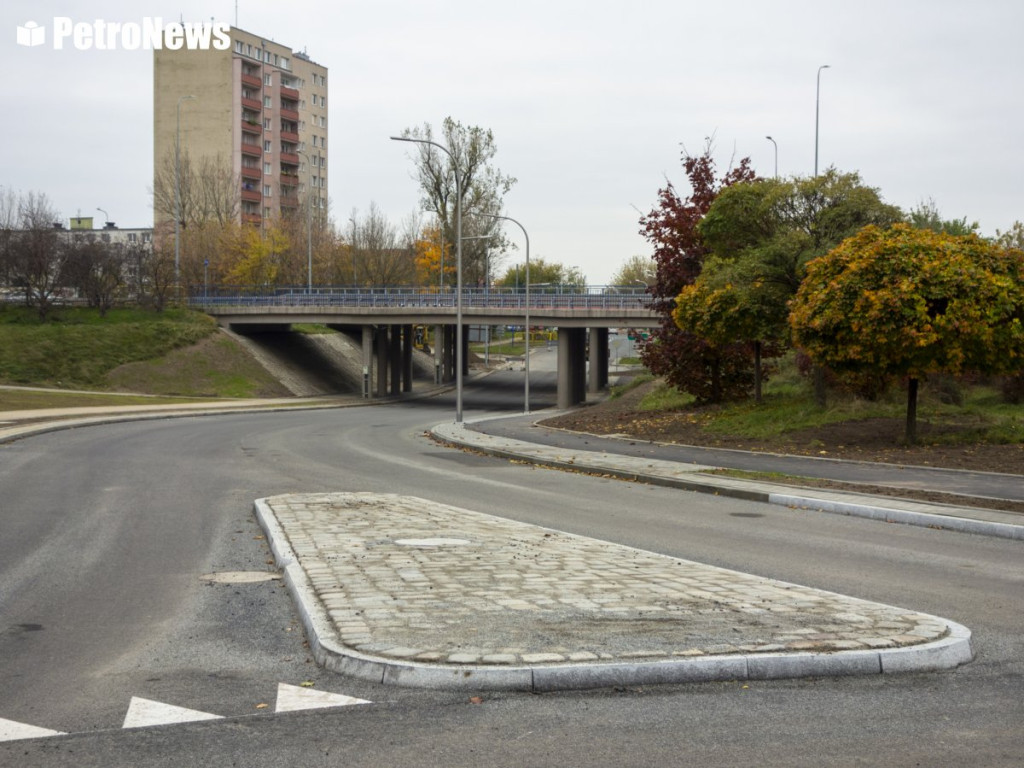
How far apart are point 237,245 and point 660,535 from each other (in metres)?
80.7

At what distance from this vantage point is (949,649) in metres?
6.83

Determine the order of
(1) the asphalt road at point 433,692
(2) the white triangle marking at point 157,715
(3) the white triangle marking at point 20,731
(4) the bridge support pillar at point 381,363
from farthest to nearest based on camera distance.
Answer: (4) the bridge support pillar at point 381,363, (2) the white triangle marking at point 157,715, (3) the white triangle marking at point 20,731, (1) the asphalt road at point 433,692

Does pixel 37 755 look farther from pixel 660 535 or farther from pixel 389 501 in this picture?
pixel 389 501

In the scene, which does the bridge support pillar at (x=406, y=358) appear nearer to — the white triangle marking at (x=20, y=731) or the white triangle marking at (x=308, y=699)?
the white triangle marking at (x=308, y=699)

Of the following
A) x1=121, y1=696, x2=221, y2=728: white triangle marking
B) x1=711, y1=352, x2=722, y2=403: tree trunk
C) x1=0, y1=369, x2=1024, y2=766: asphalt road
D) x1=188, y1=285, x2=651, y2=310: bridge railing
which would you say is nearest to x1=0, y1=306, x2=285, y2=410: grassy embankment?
x1=188, y1=285, x2=651, y2=310: bridge railing

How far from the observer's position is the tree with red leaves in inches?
1372

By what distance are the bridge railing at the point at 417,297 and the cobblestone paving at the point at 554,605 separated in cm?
3972

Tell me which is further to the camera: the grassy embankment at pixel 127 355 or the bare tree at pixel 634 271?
the bare tree at pixel 634 271

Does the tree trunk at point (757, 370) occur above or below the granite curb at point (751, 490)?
above

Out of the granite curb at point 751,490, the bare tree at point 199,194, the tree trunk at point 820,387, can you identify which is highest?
the bare tree at point 199,194

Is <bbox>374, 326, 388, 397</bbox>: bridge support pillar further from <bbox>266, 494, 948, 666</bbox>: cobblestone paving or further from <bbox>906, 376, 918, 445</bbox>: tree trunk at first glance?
<bbox>266, 494, 948, 666</bbox>: cobblestone paving

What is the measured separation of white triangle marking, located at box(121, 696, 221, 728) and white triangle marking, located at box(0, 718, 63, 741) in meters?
0.38

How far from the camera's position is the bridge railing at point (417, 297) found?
56969 millimetres

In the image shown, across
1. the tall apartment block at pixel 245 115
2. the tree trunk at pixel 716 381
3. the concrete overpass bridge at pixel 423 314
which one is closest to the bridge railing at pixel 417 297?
the concrete overpass bridge at pixel 423 314
